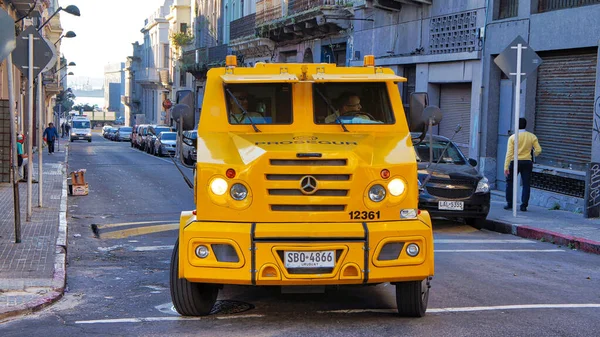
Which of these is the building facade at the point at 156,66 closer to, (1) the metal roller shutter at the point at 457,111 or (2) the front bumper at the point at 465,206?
(1) the metal roller shutter at the point at 457,111

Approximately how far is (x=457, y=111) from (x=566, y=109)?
6.25 meters

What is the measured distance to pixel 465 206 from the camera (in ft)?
51.1

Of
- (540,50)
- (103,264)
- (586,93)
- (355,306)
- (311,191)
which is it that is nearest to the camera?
(311,191)

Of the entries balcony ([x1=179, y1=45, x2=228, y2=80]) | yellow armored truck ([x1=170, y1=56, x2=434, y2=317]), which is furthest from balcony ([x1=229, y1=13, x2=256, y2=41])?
yellow armored truck ([x1=170, y1=56, x2=434, y2=317])

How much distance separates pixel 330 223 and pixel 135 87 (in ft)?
352

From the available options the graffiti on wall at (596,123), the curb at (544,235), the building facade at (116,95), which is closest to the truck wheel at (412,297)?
the curb at (544,235)

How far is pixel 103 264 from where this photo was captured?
11.8m

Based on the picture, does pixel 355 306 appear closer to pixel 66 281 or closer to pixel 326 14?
pixel 66 281

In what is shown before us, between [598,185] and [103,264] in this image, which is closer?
[103,264]

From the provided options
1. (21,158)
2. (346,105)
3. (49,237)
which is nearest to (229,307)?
(346,105)

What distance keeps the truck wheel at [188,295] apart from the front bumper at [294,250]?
387 mm

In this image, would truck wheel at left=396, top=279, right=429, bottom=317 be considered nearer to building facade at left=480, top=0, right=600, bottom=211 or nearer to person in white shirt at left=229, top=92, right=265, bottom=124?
person in white shirt at left=229, top=92, right=265, bottom=124

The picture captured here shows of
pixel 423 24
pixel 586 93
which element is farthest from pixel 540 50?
pixel 423 24

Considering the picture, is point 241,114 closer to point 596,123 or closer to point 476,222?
point 476,222
